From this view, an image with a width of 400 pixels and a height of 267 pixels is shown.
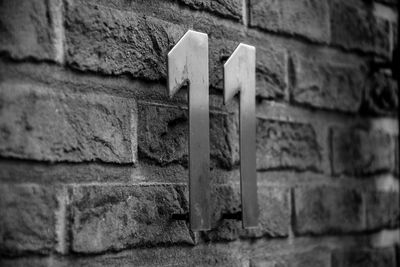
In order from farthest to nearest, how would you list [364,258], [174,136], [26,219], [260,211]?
1. [364,258]
2. [260,211]
3. [174,136]
4. [26,219]

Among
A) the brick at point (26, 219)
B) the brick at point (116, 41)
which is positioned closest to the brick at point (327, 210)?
the brick at point (116, 41)

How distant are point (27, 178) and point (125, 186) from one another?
0.60ft

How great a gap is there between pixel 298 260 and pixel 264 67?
0.42m

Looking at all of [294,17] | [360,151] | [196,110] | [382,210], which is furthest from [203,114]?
[382,210]

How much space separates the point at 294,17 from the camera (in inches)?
56.1

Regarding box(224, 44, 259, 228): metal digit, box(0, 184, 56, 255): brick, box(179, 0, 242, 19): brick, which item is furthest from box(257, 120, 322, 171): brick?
box(0, 184, 56, 255): brick

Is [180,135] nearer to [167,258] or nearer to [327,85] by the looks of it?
[167,258]

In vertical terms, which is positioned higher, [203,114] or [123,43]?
[123,43]

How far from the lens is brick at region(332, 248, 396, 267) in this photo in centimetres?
150

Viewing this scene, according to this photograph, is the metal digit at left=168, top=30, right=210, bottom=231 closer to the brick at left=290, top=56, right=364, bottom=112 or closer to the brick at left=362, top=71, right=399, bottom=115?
the brick at left=290, top=56, right=364, bottom=112

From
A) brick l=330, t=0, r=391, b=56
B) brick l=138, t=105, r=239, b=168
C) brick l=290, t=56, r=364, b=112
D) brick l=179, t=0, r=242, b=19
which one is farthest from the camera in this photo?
brick l=330, t=0, r=391, b=56

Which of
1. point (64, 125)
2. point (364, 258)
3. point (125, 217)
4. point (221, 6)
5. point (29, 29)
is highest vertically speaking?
point (221, 6)

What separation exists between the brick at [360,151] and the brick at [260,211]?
8.7 inches

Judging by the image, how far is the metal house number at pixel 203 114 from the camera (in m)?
1.08
